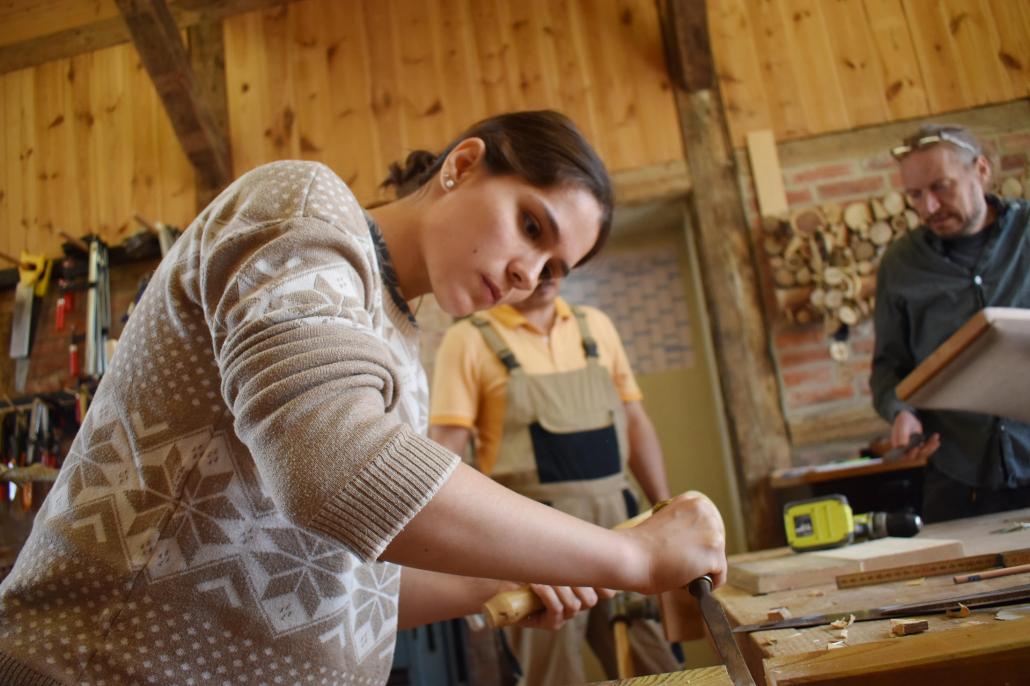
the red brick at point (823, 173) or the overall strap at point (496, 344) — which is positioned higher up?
the red brick at point (823, 173)

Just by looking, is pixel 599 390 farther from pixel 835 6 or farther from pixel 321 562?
pixel 835 6

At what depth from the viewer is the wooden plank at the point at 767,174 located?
11.2 feet

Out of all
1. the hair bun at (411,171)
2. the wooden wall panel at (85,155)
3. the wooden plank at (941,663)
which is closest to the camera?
the wooden plank at (941,663)

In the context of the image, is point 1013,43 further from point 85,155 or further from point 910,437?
point 85,155

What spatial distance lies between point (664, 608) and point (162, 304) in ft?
3.08

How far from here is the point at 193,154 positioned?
371 centimetres

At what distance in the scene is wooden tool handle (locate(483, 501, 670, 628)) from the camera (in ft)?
3.11

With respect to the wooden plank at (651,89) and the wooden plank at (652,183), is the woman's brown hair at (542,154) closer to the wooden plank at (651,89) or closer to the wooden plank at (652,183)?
the wooden plank at (652,183)

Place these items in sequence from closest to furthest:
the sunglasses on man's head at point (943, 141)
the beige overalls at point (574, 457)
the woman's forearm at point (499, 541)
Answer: the woman's forearm at point (499, 541)
the sunglasses on man's head at point (943, 141)
the beige overalls at point (574, 457)

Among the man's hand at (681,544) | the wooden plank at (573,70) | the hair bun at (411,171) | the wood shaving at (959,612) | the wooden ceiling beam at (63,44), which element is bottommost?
the wood shaving at (959,612)

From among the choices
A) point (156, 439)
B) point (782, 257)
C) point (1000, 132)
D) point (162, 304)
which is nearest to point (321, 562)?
point (156, 439)

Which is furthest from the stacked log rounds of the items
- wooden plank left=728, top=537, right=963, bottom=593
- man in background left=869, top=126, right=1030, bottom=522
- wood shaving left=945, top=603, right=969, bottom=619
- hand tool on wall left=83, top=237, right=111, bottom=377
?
hand tool on wall left=83, top=237, right=111, bottom=377

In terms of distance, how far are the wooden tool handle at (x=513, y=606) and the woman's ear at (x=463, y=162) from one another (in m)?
0.51

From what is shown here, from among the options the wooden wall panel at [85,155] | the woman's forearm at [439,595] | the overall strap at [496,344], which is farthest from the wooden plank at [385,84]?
the woman's forearm at [439,595]
